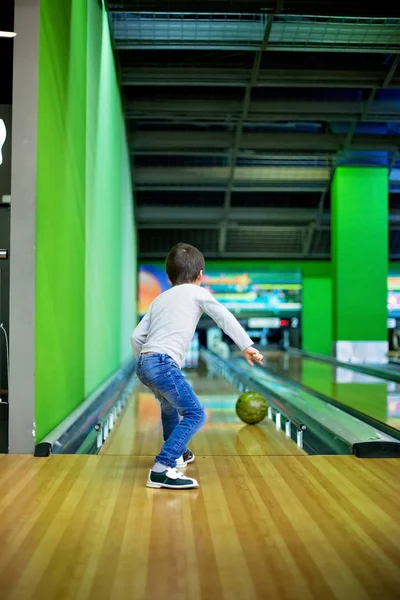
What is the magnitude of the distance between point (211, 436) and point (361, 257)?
9.70 m

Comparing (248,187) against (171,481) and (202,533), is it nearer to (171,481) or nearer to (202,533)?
(171,481)

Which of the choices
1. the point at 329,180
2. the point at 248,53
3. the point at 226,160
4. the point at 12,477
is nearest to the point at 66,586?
the point at 12,477

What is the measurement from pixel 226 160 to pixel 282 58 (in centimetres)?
428

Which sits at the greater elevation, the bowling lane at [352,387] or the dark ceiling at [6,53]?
the dark ceiling at [6,53]

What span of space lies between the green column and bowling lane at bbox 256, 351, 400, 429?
85cm

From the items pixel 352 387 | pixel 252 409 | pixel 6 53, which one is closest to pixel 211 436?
pixel 252 409

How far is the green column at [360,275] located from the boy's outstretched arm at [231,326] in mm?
10955

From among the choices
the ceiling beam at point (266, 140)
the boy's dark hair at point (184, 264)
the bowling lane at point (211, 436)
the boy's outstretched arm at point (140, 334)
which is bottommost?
the bowling lane at point (211, 436)

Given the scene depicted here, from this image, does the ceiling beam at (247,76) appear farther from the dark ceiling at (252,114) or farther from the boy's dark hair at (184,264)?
the boy's dark hair at (184,264)

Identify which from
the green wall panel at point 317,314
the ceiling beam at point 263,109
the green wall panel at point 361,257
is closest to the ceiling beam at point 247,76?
the ceiling beam at point 263,109

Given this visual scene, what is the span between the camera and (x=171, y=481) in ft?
10.4

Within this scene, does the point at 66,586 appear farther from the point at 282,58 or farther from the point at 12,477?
the point at 282,58

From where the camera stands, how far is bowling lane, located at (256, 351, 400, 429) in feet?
21.7

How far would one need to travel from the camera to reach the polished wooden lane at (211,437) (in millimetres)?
4746
